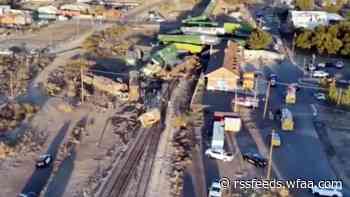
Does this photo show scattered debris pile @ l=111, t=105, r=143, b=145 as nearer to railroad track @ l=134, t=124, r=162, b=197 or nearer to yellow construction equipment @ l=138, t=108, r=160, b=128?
yellow construction equipment @ l=138, t=108, r=160, b=128

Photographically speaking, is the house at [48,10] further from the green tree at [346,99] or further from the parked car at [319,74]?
the green tree at [346,99]

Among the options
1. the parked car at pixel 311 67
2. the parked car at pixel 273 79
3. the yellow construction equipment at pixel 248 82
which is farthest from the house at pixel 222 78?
the parked car at pixel 311 67

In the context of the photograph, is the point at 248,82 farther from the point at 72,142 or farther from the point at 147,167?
the point at 72,142

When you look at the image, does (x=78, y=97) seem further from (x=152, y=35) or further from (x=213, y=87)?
(x=152, y=35)

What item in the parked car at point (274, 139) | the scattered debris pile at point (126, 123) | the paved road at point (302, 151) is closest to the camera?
the paved road at point (302, 151)

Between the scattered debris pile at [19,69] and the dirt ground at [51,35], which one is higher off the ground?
the dirt ground at [51,35]

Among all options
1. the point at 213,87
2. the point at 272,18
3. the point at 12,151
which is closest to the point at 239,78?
the point at 213,87

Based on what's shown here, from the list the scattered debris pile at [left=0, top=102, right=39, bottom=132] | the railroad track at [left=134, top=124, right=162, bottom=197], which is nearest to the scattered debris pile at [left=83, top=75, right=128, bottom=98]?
the scattered debris pile at [left=0, top=102, right=39, bottom=132]
